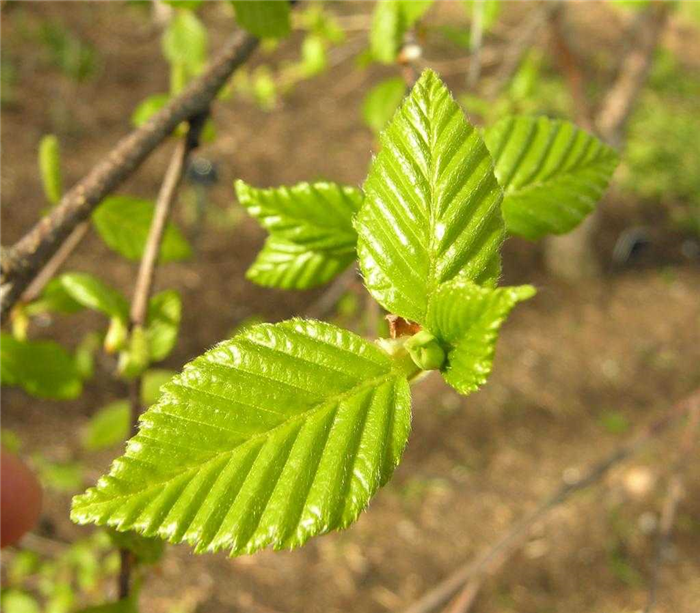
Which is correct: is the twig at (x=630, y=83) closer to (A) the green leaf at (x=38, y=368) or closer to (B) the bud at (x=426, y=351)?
(A) the green leaf at (x=38, y=368)

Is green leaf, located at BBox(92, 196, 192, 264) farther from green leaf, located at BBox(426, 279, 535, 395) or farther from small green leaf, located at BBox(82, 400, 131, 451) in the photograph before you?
green leaf, located at BBox(426, 279, 535, 395)

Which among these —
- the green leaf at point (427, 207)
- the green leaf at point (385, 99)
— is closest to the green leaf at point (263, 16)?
the green leaf at point (427, 207)

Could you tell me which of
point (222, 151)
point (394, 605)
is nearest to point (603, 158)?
point (394, 605)

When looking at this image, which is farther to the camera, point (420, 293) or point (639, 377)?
point (639, 377)

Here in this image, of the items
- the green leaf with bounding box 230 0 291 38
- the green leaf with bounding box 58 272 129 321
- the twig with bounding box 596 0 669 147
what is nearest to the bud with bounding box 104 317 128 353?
the green leaf with bounding box 58 272 129 321

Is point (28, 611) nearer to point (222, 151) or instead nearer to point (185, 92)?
point (185, 92)

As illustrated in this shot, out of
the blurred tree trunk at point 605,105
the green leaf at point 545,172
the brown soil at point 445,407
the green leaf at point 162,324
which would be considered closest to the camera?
the green leaf at point 545,172

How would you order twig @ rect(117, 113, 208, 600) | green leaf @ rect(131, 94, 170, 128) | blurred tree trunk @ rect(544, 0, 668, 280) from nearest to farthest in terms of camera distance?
twig @ rect(117, 113, 208, 600), green leaf @ rect(131, 94, 170, 128), blurred tree trunk @ rect(544, 0, 668, 280)
